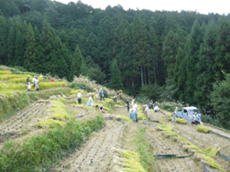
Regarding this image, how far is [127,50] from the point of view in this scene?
172 ft

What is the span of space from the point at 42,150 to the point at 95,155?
185 cm

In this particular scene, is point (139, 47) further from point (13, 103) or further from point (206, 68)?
point (13, 103)

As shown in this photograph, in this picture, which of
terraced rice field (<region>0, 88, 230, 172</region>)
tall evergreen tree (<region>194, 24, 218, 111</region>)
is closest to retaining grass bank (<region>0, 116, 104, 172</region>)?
terraced rice field (<region>0, 88, 230, 172</region>)

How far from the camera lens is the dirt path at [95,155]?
5.74m

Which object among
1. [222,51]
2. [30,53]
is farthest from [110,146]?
[30,53]

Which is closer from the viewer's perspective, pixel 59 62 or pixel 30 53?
pixel 30 53

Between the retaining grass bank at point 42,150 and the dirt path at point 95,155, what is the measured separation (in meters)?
0.38

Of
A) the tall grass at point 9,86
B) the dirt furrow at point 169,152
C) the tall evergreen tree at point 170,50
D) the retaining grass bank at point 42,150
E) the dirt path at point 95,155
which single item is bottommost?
the dirt furrow at point 169,152

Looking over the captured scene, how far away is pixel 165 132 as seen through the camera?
11.8 metres

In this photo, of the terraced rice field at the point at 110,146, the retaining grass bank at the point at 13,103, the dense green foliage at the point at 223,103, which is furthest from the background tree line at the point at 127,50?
the retaining grass bank at the point at 13,103

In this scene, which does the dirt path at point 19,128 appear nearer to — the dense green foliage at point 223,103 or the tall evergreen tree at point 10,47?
the dense green foliage at point 223,103

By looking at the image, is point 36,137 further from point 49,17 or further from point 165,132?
point 49,17

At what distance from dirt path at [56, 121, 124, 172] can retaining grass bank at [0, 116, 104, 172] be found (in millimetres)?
376

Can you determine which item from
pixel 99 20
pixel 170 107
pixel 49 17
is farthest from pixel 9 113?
Answer: pixel 99 20
